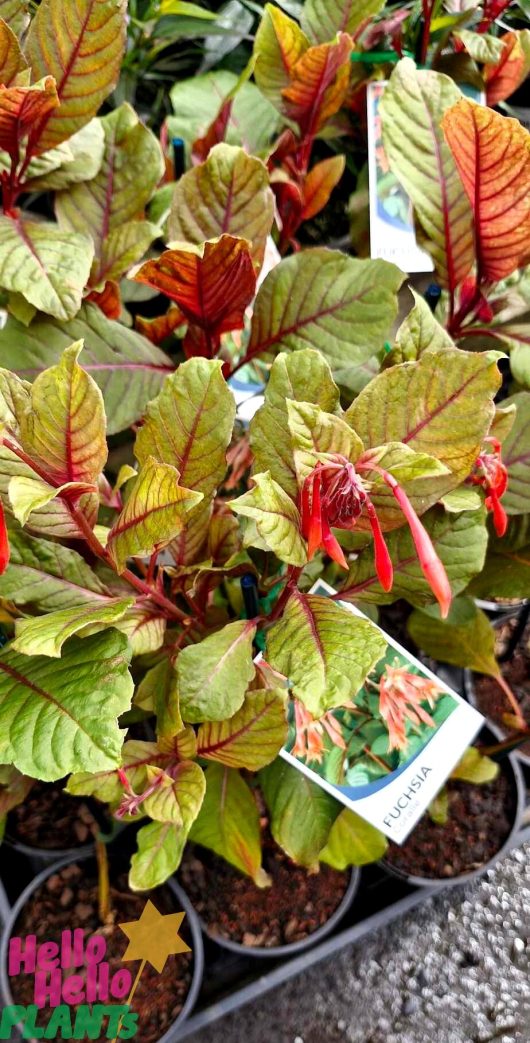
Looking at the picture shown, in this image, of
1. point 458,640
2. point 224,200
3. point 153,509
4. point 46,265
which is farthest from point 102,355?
point 458,640

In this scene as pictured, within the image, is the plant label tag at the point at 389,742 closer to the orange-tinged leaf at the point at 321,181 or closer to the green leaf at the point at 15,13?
the orange-tinged leaf at the point at 321,181

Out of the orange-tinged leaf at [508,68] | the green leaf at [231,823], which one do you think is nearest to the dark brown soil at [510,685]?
the green leaf at [231,823]

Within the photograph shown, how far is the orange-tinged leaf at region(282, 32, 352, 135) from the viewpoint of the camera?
38.3 inches

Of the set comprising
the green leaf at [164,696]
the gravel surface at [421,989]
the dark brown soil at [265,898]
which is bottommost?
the gravel surface at [421,989]

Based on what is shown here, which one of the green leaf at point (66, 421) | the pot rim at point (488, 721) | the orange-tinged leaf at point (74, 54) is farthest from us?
the pot rim at point (488, 721)

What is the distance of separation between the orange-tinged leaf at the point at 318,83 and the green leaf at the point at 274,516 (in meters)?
0.64

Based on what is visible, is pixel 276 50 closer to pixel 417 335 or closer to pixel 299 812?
pixel 417 335

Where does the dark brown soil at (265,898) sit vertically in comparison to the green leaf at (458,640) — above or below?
below

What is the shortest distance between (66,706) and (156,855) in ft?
0.83

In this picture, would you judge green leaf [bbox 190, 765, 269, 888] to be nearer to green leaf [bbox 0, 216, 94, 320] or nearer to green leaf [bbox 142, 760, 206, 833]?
green leaf [bbox 142, 760, 206, 833]

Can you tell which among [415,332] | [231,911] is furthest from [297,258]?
[231,911]

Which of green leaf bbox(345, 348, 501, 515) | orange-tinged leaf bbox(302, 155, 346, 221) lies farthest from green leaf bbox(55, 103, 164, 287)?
green leaf bbox(345, 348, 501, 515)

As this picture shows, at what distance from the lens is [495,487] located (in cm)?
72

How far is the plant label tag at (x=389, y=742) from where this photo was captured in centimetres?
86
